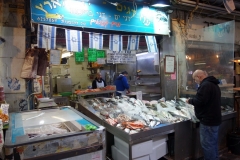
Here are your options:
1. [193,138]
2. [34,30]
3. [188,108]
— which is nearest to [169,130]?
[193,138]

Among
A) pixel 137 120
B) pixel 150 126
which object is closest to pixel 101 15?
pixel 137 120

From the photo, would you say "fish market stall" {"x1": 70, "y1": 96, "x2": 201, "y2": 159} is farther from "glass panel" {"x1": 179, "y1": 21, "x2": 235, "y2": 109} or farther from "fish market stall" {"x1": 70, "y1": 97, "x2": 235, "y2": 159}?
"glass panel" {"x1": 179, "y1": 21, "x2": 235, "y2": 109}

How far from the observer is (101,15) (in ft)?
17.0

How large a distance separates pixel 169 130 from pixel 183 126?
1.64ft

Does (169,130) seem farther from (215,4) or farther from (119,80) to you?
(215,4)

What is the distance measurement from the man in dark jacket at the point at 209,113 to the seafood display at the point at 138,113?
16.8 inches

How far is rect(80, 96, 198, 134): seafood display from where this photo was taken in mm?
4062

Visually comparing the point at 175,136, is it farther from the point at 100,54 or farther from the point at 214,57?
the point at 100,54

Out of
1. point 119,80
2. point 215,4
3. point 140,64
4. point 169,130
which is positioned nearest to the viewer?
point 169,130

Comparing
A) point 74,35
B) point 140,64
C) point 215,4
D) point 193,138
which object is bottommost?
point 193,138

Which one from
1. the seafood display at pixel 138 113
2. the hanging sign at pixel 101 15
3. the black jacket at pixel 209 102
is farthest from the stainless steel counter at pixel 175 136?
the hanging sign at pixel 101 15

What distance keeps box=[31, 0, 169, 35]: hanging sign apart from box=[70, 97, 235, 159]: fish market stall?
7.41 feet

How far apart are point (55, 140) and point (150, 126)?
2258 mm

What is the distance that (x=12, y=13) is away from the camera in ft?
14.1
